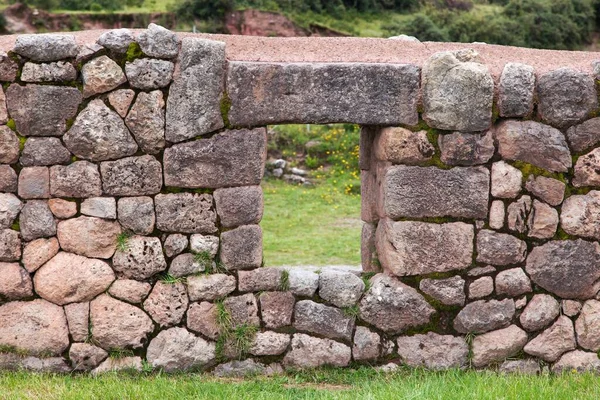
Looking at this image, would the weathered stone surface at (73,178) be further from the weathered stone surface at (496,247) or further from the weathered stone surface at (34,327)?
the weathered stone surface at (496,247)

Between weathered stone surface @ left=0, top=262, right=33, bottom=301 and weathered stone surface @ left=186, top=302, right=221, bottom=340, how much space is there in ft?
3.66

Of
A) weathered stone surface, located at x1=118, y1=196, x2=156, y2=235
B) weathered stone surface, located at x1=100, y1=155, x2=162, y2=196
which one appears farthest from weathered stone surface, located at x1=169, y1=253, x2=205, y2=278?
weathered stone surface, located at x1=100, y1=155, x2=162, y2=196

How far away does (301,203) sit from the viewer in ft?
42.5

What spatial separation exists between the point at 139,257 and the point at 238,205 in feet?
2.51

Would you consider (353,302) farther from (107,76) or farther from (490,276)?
(107,76)

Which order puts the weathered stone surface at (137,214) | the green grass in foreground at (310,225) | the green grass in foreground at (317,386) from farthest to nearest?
the green grass in foreground at (310,225) → the weathered stone surface at (137,214) → the green grass in foreground at (317,386)

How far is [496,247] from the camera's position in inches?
223

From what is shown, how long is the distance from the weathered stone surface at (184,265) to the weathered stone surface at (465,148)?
73.6 inches

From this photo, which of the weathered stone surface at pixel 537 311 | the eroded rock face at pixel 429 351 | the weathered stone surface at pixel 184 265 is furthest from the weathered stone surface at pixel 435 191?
the weathered stone surface at pixel 184 265

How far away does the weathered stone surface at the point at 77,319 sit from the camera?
17.9 ft

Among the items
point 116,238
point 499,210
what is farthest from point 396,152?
point 116,238

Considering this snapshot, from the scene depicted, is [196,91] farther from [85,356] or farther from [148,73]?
[85,356]

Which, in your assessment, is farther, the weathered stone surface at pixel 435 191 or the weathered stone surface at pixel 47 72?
the weathered stone surface at pixel 435 191

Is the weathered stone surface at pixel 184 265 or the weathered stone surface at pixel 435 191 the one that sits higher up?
the weathered stone surface at pixel 435 191
